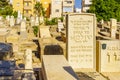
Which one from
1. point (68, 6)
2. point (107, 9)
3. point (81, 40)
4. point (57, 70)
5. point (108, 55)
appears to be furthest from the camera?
point (68, 6)

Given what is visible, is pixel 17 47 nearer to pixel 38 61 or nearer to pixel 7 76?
pixel 38 61

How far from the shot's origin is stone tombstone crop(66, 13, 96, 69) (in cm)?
1214

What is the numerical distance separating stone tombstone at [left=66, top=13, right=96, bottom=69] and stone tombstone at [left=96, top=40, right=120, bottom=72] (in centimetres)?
36

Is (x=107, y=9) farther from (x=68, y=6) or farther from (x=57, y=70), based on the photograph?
(x=68, y=6)

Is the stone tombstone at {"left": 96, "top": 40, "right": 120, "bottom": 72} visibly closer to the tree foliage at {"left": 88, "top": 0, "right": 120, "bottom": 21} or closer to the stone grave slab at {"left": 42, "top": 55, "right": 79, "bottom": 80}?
the stone grave slab at {"left": 42, "top": 55, "right": 79, "bottom": 80}

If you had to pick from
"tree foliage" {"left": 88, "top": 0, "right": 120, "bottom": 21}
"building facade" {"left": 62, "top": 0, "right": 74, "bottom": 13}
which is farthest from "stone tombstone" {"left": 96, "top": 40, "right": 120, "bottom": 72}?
"building facade" {"left": 62, "top": 0, "right": 74, "bottom": 13}

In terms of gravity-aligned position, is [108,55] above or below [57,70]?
below

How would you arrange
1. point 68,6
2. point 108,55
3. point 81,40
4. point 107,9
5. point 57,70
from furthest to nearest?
point 68,6 → point 107,9 → point 108,55 → point 81,40 → point 57,70

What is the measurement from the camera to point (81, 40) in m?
12.2

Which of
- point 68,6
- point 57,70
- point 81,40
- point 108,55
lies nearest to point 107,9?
point 108,55

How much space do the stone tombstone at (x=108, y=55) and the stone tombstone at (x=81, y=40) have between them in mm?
356

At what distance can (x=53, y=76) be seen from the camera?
7832 millimetres

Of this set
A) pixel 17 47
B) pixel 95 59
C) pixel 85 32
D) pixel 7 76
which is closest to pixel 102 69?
pixel 95 59

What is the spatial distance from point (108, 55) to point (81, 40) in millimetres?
1168
